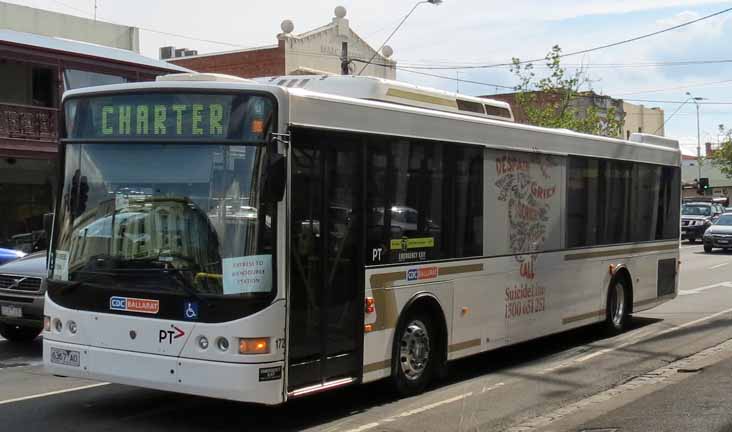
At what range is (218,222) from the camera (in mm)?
6867

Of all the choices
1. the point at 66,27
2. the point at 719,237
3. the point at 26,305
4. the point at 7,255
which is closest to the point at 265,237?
the point at 26,305

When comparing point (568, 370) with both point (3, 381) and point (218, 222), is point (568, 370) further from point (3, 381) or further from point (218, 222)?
point (3, 381)

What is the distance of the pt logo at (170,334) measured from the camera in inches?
271

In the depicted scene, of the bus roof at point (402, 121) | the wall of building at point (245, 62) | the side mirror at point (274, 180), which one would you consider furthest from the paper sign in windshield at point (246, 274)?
the wall of building at point (245, 62)

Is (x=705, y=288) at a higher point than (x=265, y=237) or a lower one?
lower

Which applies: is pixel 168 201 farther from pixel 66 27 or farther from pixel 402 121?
pixel 66 27

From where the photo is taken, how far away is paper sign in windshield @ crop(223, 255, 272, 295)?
22.2 feet

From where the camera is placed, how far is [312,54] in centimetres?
4162

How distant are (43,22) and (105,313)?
90.6 ft

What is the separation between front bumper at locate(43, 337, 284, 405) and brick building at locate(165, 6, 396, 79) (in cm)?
3341

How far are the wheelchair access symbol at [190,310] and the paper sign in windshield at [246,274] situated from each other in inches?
11.6

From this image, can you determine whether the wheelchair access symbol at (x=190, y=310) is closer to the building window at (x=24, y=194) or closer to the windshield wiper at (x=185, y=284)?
the windshield wiper at (x=185, y=284)

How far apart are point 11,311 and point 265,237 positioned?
19.3ft

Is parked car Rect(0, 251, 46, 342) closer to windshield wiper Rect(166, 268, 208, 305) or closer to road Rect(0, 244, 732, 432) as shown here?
road Rect(0, 244, 732, 432)
